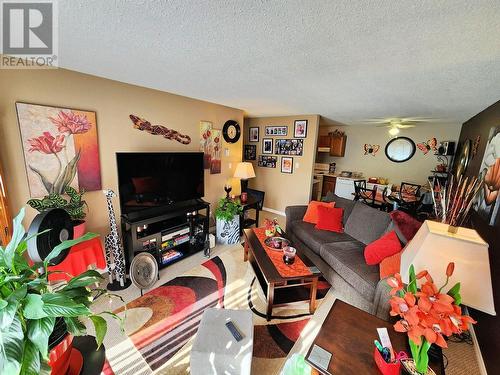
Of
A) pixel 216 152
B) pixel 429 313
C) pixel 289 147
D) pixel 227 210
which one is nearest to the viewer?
pixel 429 313

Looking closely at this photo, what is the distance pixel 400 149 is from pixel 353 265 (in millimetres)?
4464

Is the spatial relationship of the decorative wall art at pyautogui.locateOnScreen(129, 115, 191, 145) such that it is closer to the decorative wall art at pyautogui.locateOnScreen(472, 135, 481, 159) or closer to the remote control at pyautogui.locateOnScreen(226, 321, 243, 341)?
the remote control at pyautogui.locateOnScreen(226, 321, 243, 341)

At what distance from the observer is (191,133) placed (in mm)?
3326

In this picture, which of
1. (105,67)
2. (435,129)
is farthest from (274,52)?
(435,129)

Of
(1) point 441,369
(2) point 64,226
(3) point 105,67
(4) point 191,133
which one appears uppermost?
(3) point 105,67

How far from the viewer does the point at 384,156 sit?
5473 mm

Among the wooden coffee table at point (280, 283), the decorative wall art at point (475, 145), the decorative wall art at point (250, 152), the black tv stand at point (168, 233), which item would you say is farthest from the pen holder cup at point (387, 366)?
the decorative wall art at point (250, 152)

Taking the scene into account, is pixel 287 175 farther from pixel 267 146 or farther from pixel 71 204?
pixel 71 204

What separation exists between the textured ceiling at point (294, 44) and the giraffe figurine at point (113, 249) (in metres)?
1.40

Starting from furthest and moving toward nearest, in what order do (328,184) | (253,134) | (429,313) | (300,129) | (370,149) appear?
(328,184)
(370,149)
(253,134)
(300,129)
(429,313)

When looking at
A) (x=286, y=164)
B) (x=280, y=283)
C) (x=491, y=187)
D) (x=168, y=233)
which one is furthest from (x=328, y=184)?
(x=168, y=233)

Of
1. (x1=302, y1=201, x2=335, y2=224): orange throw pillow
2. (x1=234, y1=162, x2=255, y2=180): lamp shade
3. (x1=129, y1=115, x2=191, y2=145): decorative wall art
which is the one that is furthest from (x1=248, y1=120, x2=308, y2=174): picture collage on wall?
(x1=129, y1=115, x2=191, y2=145): decorative wall art

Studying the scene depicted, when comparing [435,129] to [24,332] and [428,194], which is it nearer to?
[428,194]

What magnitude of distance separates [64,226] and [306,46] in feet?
5.91
